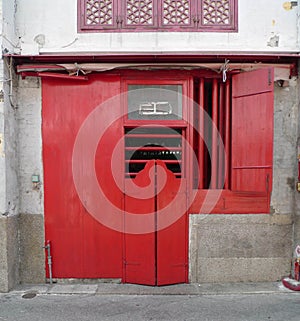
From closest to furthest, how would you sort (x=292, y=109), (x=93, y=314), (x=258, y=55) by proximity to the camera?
(x=93, y=314)
(x=258, y=55)
(x=292, y=109)

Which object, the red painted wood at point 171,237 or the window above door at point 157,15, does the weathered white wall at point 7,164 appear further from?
the red painted wood at point 171,237

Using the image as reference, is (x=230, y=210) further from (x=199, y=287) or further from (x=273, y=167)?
(x=199, y=287)

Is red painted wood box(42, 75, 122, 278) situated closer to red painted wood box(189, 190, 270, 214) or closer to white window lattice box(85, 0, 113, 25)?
white window lattice box(85, 0, 113, 25)

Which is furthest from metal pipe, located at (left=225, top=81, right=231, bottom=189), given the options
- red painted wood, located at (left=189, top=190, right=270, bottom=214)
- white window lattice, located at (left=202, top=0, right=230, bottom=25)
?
white window lattice, located at (left=202, top=0, right=230, bottom=25)

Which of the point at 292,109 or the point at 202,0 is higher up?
the point at 202,0

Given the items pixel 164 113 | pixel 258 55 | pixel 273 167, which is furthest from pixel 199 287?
pixel 258 55

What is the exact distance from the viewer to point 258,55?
5.38 meters

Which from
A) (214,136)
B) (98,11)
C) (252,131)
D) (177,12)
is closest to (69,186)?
(214,136)

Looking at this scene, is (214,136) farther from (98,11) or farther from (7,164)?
(7,164)

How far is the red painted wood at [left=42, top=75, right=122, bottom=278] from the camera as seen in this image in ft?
18.8

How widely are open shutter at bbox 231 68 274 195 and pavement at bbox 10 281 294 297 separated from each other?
1.63 m

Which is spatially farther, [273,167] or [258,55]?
[273,167]

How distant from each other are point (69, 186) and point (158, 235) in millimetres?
1730

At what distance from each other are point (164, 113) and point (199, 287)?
300 cm
